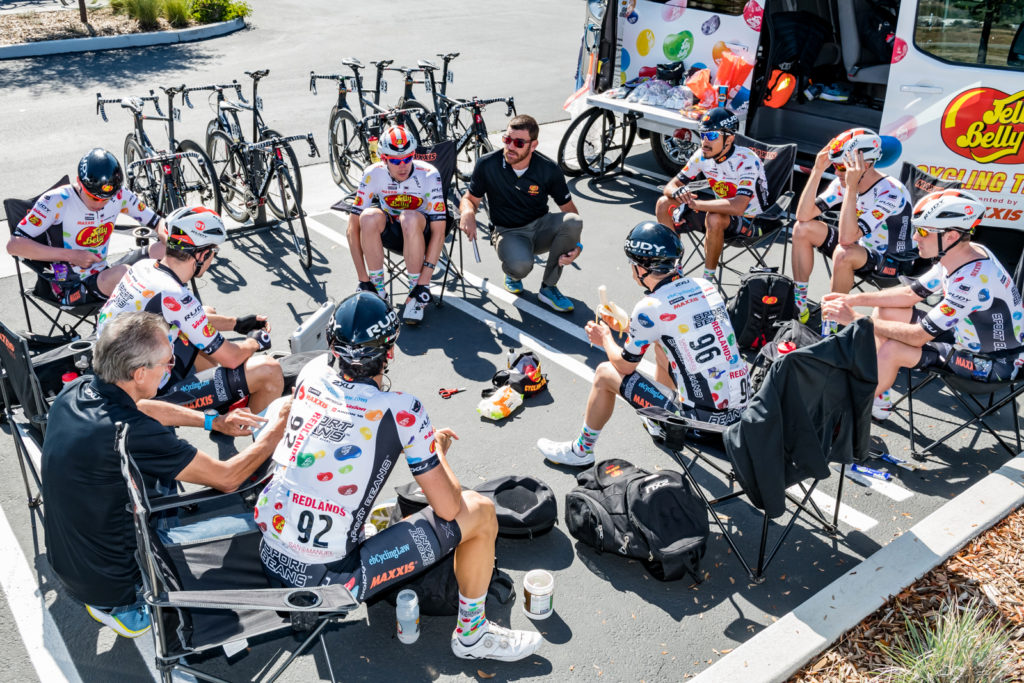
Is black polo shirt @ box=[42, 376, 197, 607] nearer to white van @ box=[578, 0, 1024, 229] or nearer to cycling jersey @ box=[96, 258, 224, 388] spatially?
cycling jersey @ box=[96, 258, 224, 388]

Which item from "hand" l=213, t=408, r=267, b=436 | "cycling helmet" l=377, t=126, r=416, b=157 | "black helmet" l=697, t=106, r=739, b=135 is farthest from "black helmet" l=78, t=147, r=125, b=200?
"black helmet" l=697, t=106, r=739, b=135

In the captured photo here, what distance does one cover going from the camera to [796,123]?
1009 centimetres

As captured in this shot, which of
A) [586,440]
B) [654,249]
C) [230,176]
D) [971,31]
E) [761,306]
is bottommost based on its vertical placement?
[586,440]

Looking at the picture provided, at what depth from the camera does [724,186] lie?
7.75 m

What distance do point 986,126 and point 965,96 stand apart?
337mm

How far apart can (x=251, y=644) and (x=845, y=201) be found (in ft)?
18.0

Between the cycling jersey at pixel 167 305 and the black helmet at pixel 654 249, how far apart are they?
2.50 meters

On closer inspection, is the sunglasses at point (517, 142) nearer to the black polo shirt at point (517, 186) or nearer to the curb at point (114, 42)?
the black polo shirt at point (517, 186)

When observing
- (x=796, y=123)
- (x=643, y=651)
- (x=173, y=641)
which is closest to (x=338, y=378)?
(x=173, y=641)

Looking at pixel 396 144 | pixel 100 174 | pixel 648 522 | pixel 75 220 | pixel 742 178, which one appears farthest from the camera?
pixel 742 178

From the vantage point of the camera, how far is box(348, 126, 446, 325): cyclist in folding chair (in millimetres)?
7285

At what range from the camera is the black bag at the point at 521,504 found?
4.74 metres

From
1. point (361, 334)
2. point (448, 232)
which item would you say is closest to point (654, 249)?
point (361, 334)

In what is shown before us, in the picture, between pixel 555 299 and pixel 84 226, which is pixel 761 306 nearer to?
pixel 555 299
